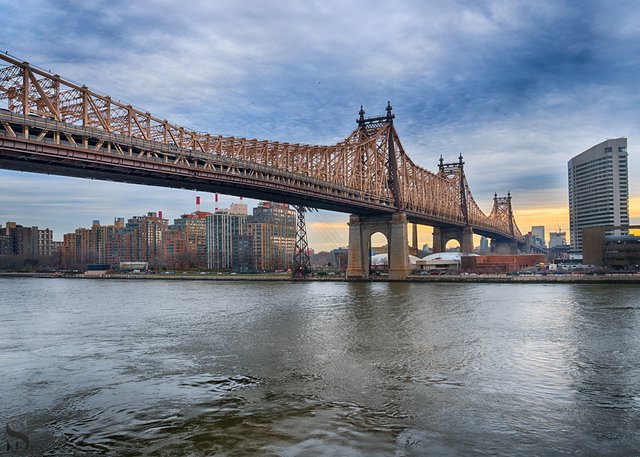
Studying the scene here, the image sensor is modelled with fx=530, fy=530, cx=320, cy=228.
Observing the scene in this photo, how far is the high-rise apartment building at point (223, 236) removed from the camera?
18088 centimetres

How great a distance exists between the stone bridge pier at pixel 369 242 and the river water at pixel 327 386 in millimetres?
48900

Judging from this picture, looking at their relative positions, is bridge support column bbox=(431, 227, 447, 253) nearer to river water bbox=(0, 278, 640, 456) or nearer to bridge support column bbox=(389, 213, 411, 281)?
bridge support column bbox=(389, 213, 411, 281)

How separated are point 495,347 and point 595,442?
40.3 feet

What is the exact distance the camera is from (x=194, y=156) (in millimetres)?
50062

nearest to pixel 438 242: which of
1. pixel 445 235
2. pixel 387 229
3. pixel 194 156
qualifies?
pixel 445 235

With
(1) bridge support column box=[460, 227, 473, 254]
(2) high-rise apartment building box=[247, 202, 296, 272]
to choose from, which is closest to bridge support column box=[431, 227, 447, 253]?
(1) bridge support column box=[460, 227, 473, 254]

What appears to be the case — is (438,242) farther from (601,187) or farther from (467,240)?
(601,187)

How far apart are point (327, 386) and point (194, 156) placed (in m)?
36.9

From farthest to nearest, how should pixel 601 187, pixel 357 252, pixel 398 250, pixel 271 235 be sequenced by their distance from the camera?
pixel 271 235
pixel 601 187
pixel 357 252
pixel 398 250

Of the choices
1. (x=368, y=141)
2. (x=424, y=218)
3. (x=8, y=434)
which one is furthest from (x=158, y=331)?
(x=424, y=218)

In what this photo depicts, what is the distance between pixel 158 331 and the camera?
31.0 metres

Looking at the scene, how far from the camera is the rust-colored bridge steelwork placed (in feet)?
124

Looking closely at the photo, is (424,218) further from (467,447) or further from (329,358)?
(467,447)

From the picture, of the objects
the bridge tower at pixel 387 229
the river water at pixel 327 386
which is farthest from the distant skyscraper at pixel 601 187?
the river water at pixel 327 386
